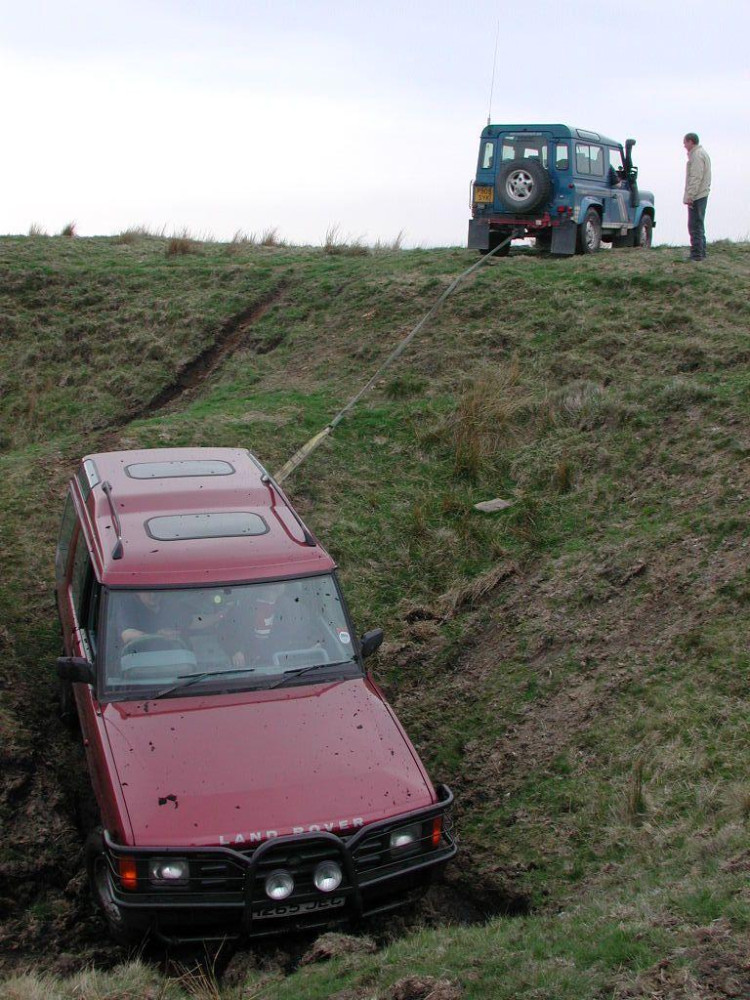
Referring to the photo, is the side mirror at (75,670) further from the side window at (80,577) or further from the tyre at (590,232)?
the tyre at (590,232)

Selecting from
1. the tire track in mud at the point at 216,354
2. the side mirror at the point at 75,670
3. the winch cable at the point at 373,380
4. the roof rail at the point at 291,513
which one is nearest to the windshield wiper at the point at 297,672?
the roof rail at the point at 291,513

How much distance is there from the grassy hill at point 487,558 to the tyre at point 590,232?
687mm

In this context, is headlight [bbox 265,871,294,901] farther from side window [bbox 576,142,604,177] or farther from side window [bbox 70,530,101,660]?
side window [bbox 576,142,604,177]

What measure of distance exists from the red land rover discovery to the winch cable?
392 cm

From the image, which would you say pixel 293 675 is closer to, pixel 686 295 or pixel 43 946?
pixel 43 946

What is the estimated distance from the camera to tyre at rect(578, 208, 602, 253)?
53.5 feet

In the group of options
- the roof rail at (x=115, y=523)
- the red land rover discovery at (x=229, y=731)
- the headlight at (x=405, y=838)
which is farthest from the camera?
the roof rail at (x=115, y=523)

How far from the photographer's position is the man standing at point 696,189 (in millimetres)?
14555

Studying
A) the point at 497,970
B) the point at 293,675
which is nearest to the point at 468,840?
the point at 293,675

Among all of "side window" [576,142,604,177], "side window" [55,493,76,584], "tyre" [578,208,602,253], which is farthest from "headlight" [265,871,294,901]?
"side window" [576,142,604,177]

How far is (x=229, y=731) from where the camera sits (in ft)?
18.6

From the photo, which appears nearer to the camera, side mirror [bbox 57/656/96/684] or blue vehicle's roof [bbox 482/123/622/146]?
side mirror [bbox 57/656/96/684]

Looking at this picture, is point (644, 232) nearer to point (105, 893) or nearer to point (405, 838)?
point (405, 838)

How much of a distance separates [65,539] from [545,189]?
10357 millimetres
